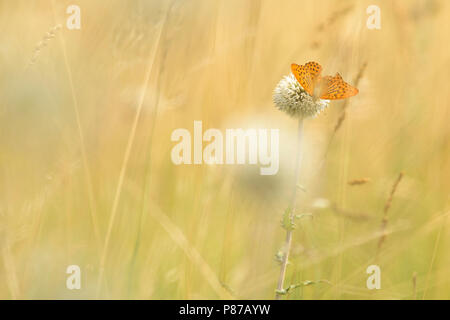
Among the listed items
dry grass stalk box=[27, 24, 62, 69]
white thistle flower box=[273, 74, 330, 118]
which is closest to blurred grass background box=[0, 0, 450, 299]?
dry grass stalk box=[27, 24, 62, 69]

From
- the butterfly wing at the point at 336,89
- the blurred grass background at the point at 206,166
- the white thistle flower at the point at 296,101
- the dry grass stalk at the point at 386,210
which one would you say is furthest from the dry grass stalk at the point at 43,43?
the dry grass stalk at the point at 386,210

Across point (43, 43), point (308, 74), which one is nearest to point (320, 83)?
point (308, 74)

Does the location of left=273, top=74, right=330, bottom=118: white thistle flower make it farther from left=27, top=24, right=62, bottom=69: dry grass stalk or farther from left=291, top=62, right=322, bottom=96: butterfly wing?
left=27, top=24, right=62, bottom=69: dry grass stalk

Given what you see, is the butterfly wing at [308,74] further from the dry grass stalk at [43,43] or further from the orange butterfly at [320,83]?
the dry grass stalk at [43,43]

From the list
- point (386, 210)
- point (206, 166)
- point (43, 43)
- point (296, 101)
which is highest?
point (43, 43)

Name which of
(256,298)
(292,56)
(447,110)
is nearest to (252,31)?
(292,56)

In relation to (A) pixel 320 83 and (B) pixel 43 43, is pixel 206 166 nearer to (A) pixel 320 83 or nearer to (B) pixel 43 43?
(A) pixel 320 83
